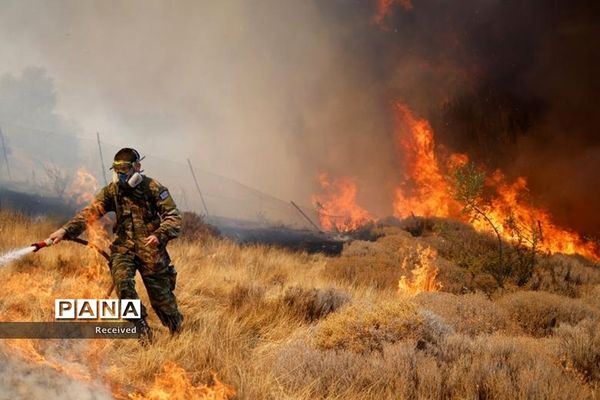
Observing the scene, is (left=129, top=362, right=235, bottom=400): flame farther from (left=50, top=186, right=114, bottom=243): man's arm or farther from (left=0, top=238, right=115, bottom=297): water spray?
(left=50, top=186, right=114, bottom=243): man's arm

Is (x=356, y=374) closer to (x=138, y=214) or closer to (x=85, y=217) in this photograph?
(x=138, y=214)

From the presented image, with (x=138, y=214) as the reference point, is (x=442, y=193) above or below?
above

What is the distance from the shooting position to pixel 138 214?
5008 millimetres

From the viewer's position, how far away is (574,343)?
5.31 m

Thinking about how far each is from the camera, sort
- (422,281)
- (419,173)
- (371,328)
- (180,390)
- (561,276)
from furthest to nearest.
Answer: (419,173) < (561,276) < (422,281) < (371,328) < (180,390)

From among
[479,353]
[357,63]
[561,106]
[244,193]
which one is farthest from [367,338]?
[357,63]

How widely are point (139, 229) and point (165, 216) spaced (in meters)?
0.32

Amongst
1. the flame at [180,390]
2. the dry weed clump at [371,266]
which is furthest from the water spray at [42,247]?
the dry weed clump at [371,266]

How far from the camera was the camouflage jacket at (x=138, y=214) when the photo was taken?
4930mm

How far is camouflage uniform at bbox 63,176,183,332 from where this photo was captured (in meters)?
4.91

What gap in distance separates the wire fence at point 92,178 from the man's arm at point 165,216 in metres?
14.6

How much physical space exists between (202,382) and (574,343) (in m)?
4.17

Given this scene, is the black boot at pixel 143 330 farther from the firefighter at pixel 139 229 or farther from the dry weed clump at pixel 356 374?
the dry weed clump at pixel 356 374

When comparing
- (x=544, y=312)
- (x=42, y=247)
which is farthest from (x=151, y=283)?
(x=544, y=312)
